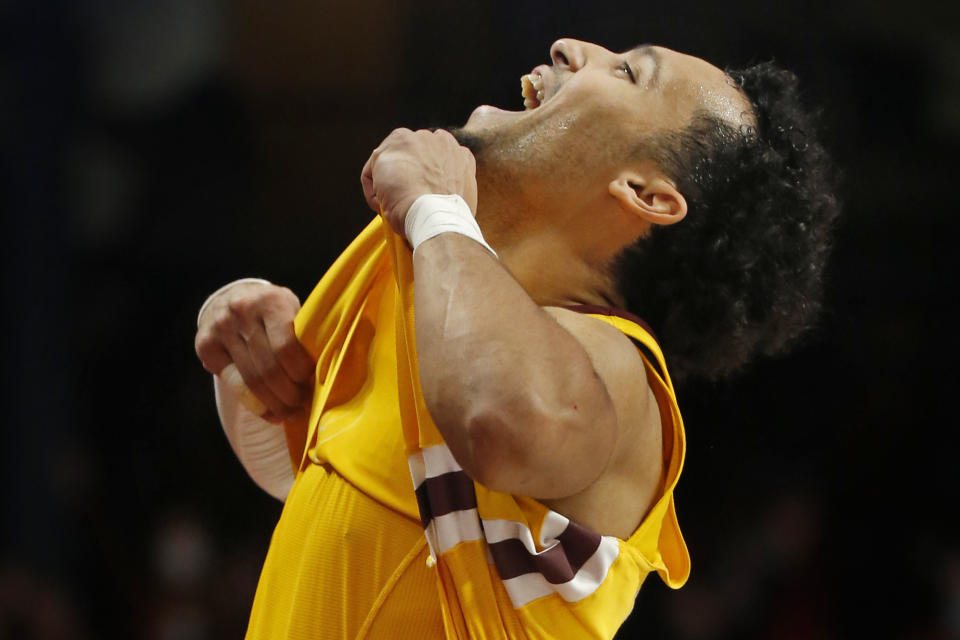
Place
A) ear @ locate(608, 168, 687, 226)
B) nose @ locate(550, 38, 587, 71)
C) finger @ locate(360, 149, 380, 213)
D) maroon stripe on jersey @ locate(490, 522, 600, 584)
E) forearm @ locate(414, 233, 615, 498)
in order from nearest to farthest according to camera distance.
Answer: forearm @ locate(414, 233, 615, 498), maroon stripe on jersey @ locate(490, 522, 600, 584), finger @ locate(360, 149, 380, 213), ear @ locate(608, 168, 687, 226), nose @ locate(550, 38, 587, 71)

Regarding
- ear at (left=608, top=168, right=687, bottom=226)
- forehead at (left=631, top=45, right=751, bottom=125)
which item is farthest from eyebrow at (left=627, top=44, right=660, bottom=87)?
ear at (left=608, top=168, right=687, bottom=226)

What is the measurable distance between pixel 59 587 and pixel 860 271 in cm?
200

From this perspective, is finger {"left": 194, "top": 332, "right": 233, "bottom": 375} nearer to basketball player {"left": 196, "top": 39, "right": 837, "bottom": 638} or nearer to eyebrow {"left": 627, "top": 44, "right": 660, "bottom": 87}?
basketball player {"left": 196, "top": 39, "right": 837, "bottom": 638}

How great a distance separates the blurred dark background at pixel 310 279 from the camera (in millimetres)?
2254

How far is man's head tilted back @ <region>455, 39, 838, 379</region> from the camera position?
1245 millimetres

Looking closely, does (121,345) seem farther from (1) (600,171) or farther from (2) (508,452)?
(2) (508,452)

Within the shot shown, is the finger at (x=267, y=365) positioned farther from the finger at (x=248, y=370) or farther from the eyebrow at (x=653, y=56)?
the eyebrow at (x=653, y=56)

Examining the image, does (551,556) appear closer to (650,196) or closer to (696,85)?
(650,196)

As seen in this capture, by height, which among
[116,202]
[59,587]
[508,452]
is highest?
[508,452]

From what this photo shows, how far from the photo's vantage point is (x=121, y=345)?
8.34 feet

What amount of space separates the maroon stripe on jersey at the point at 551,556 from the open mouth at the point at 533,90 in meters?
0.61

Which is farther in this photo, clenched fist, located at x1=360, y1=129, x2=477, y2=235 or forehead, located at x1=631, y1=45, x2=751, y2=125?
forehead, located at x1=631, y1=45, x2=751, y2=125

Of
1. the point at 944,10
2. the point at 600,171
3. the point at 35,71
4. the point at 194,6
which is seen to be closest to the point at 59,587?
the point at 35,71

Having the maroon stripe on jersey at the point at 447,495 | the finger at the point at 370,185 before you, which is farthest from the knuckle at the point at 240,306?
the maroon stripe on jersey at the point at 447,495
